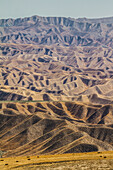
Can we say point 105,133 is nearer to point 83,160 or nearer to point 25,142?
point 25,142

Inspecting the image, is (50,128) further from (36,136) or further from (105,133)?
(105,133)

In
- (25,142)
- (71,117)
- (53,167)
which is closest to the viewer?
(53,167)

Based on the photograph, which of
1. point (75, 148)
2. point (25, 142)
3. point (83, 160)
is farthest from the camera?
point (25, 142)

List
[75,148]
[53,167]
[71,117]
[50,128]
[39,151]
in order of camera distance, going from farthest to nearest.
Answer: [71,117] → [50,128] → [39,151] → [75,148] → [53,167]

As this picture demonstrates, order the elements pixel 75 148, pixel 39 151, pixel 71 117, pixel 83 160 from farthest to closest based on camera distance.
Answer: pixel 71 117 < pixel 39 151 < pixel 75 148 < pixel 83 160

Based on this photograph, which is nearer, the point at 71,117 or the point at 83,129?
the point at 83,129

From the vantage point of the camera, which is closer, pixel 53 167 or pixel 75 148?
pixel 53 167

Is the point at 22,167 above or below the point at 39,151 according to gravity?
above

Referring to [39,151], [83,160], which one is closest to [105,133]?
[39,151]

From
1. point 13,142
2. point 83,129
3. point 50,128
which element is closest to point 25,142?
point 13,142
